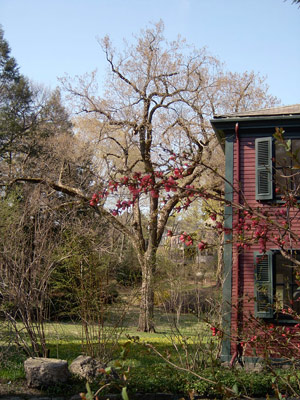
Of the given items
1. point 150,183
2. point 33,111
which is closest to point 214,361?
point 150,183

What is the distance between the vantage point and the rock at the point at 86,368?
7.69m

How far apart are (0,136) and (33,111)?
4130mm

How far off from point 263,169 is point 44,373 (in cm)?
597

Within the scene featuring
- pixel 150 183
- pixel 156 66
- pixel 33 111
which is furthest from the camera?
pixel 33 111

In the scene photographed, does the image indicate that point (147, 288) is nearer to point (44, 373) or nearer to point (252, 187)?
point (44, 373)

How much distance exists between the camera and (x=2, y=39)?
1236 inches

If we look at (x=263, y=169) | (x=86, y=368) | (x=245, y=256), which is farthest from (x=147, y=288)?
(x=263, y=169)

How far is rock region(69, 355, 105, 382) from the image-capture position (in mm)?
7691

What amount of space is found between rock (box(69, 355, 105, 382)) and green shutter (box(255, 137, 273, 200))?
476 centimetres

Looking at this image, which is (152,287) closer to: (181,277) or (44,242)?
(181,277)

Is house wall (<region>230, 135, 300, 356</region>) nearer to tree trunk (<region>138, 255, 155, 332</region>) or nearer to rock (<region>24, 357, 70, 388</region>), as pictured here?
tree trunk (<region>138, 255, 155, 332</region>)

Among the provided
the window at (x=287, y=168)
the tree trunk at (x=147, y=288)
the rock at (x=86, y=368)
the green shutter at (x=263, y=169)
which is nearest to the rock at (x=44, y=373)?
the rock at (x=86, y=368)

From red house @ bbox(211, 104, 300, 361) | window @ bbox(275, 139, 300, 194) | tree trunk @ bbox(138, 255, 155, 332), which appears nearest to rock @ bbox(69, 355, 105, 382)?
tree trunk @ bbox(138, 255, 155, 332)

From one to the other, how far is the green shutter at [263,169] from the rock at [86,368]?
4760 millimetres
